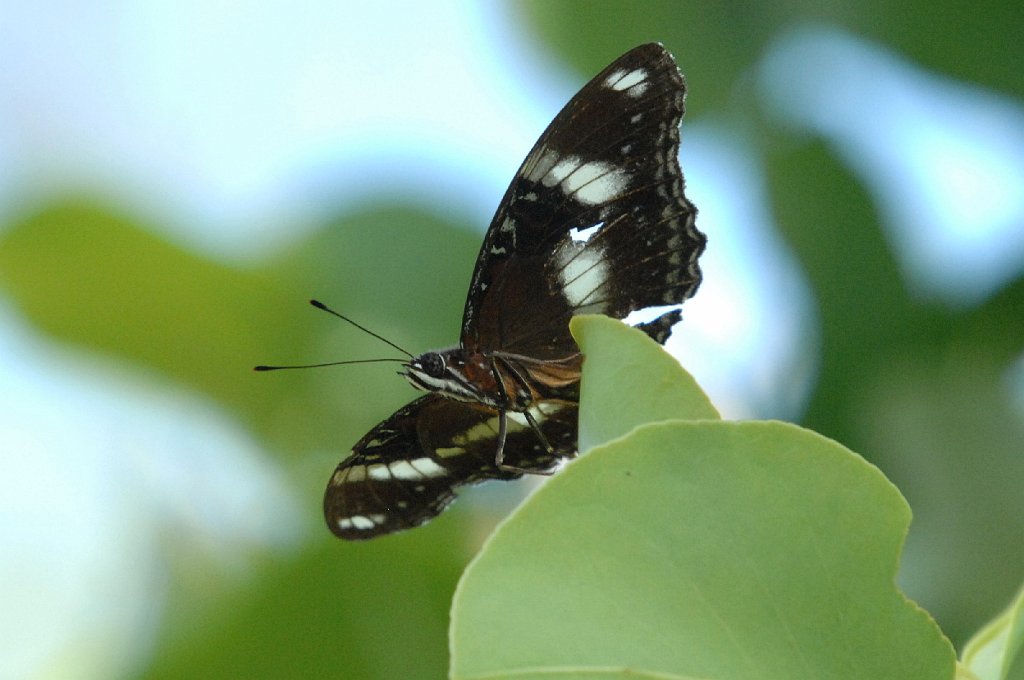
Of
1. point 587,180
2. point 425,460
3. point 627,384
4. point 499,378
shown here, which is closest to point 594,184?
point 587,180

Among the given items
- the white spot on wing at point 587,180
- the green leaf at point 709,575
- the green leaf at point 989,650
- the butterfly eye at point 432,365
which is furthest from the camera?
the white spot on wing at point 587,180

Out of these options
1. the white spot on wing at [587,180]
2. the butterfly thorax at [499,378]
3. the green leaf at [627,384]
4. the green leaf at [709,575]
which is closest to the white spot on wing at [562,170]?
the white spot on wing at [587,180]

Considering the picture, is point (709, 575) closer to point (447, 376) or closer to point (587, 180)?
point (447, 376)

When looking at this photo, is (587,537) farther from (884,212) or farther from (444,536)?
(884,212)

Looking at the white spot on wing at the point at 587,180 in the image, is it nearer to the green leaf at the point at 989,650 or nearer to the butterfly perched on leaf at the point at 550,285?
the butterfly perched on leaf at the point at 550,285

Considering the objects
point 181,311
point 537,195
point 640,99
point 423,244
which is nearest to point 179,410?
point 181,311

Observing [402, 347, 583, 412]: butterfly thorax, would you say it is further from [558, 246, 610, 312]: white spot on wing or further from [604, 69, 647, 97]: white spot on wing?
[604, 69, 647, 97]: white spot on wing
